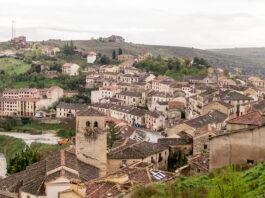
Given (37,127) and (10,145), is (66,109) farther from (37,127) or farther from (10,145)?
(10,145)

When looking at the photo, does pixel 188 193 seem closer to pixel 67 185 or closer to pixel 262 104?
pixel 67 185

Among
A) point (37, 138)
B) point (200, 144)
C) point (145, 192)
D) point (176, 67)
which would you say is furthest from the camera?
point (176, 67)

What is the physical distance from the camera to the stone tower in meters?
23.1

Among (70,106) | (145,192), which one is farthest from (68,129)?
(145,192)

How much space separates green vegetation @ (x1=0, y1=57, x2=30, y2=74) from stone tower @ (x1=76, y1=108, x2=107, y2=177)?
8219 centimetres

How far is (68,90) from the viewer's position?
278ft

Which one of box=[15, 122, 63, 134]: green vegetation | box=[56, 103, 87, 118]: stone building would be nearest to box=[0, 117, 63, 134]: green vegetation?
box=[15, 122, 63, 134]: green vegetation

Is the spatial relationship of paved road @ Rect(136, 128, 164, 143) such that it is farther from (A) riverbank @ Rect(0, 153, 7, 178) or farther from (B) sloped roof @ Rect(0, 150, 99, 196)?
(B) sloped roof @ Rect(0, 150, 99, 196)

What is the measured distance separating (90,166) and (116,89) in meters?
55.7

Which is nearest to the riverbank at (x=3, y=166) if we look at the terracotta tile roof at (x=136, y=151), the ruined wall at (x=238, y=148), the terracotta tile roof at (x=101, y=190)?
the terracotta tile roof at (x=136, y=151)

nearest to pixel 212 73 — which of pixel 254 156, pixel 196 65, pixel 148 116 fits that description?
pixel 196 65

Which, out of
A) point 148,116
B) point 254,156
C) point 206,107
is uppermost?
point 254,156

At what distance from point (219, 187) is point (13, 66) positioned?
350 ft

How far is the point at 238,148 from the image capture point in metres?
14.4
